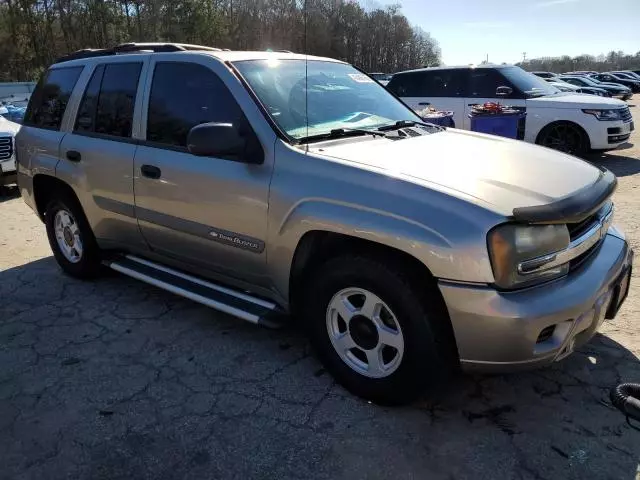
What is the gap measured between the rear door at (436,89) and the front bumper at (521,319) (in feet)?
26.5

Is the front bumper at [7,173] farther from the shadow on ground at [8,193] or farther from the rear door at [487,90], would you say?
the rear door at [487,90]

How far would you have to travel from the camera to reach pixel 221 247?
3.28 metres

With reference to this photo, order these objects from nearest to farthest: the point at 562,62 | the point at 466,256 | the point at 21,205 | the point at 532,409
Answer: the point at 466,256
the point at 532,409
the point at 21,205
the point at 562,62

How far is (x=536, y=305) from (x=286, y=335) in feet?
6.08

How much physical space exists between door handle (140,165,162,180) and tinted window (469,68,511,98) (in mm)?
7786

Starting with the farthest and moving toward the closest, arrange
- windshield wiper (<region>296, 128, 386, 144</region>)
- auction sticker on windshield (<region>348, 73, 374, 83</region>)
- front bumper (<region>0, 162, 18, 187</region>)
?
1. front bumper (<region>0, 162, 18, 187</region>)
2. auction sticker on windshield (<region>348, 73, 374, 83</region>)
3. windshield wiper (<region>296, 128, 386, 144</region>)

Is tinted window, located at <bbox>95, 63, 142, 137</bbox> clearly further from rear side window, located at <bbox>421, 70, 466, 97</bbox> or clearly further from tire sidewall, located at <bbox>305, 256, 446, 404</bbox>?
rear side window, located at <bbox>421, 70, 466, 97</bbox>

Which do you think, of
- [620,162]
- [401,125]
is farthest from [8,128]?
[620,162]

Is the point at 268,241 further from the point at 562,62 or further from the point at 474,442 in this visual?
the point at 562,62

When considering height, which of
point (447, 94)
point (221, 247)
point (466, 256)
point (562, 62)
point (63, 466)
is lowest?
point (63, 466)

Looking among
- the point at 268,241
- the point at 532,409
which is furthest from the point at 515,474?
the point at 268,241

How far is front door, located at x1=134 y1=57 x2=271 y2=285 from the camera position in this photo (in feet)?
10.0

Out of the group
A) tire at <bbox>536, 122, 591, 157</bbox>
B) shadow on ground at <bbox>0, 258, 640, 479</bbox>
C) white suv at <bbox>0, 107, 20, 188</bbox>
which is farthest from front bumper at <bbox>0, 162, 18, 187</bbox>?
tire at <bbox>536, 122, 591, 157</bbox>

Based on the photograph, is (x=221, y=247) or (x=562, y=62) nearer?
(x=221, y=247)
